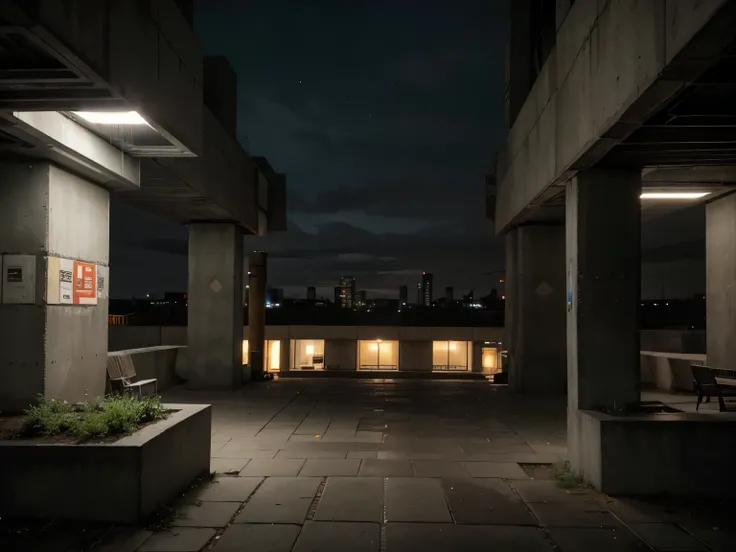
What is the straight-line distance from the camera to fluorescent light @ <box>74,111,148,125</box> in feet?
23.5

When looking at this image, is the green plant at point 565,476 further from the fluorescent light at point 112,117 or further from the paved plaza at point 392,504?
the fluorescent light at point 112,117

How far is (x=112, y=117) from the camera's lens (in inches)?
290

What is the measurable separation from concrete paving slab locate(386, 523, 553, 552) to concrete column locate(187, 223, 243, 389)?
10832mm

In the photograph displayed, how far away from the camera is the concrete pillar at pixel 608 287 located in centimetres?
807

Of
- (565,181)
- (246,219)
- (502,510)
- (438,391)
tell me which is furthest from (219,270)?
(502,510)

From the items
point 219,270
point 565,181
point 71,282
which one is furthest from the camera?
point 219,270

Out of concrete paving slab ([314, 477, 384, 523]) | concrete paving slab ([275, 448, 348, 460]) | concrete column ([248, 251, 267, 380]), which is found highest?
concrete column ([248, 251, 267, 380])

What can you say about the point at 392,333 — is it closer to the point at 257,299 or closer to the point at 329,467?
the point at 257,299

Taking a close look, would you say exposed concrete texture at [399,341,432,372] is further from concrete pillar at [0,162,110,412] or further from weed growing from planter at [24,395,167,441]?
weed growing from planter at [24,395,167,441]

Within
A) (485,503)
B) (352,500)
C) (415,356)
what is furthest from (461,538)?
(415,356)

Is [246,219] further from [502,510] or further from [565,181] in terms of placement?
[502,510]

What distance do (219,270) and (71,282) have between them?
7.99 metres

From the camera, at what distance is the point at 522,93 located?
1493 cm

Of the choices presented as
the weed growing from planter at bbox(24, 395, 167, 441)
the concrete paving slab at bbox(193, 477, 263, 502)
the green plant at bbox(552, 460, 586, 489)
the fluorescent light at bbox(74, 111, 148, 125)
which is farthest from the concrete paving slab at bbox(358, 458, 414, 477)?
the fluorescent light at bbox(74, 111, 148, 125)
